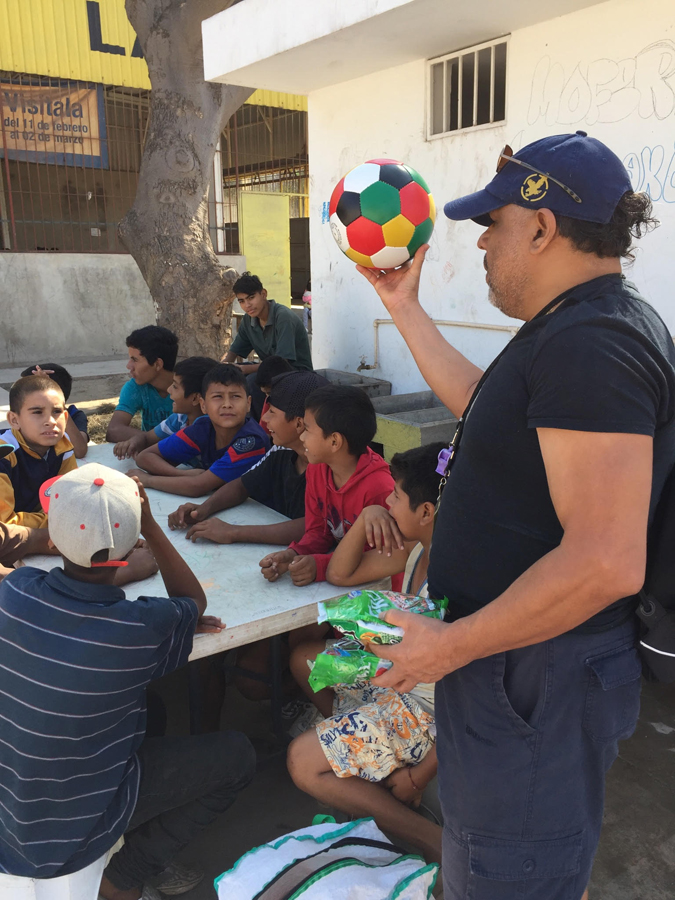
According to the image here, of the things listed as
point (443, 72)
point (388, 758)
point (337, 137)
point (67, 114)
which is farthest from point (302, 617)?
point (67, 114)

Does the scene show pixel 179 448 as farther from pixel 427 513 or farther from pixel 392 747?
pixel 392 747

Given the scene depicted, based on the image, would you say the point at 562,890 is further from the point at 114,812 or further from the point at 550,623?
the point at 114,812

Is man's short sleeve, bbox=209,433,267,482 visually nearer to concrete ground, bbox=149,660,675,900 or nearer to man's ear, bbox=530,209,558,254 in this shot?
concrete ground, bbox=149,660,675,900

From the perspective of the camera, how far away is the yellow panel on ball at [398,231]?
6.81ft

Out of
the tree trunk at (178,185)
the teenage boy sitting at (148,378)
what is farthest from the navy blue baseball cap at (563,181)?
the tree trunk at (178,185)

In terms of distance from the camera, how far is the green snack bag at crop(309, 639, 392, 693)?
148 centimetres

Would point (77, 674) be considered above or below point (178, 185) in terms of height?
below

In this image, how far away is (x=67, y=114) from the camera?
39.1 ft

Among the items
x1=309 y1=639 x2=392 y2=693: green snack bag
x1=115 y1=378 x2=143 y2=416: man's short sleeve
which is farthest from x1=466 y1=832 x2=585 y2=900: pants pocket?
x1=115 y1=378 x2=143 y2=416: man's short sleeve

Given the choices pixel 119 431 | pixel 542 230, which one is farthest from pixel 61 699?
pixel 119 431

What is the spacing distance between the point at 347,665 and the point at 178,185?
6.67 meters

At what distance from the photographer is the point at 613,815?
8.25ft

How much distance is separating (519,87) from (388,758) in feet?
15.4

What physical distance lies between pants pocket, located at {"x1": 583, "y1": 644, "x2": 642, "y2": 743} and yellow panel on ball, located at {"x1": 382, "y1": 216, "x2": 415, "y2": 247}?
127 cm
